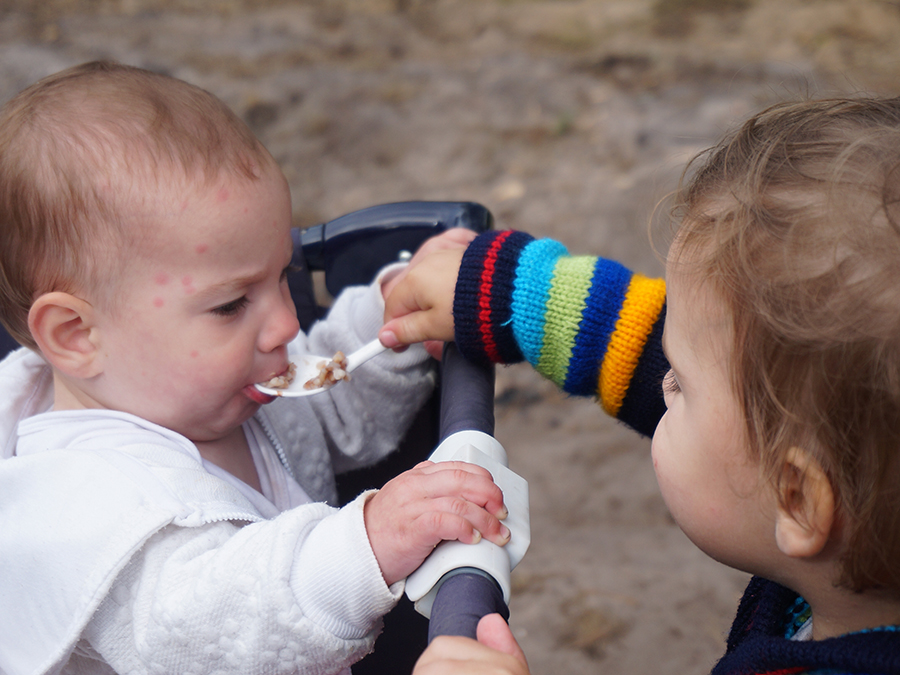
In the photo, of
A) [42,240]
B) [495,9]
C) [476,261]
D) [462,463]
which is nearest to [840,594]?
[462,463]

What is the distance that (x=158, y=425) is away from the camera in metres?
0.93

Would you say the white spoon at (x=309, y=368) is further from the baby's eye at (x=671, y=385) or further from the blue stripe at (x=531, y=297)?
the baby's eye at (x=671, y=385)

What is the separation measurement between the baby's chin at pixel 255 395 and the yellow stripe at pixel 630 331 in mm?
407

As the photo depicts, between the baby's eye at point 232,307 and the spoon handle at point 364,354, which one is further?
the spoon handle at point 364,354

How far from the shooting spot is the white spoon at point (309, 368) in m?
0.98

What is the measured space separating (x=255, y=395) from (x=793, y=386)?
0.61m

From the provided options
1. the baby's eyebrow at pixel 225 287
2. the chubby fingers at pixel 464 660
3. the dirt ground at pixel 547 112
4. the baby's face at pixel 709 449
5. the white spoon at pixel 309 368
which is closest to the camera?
the chubby fingers at pixel 464 660

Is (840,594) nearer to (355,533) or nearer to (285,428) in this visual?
(355,533)

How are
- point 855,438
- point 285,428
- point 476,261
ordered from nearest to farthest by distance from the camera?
point 855,438 → point 476,261 → point 285,428

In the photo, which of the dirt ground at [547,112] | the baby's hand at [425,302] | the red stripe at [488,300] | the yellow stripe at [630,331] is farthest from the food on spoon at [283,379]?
the dirt ground at [547,112]

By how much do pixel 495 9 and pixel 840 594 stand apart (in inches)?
133

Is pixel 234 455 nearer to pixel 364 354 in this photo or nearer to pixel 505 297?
pixel 364 354

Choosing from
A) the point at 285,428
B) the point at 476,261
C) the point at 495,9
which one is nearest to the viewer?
the point at 476,261

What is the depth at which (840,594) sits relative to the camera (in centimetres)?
68
